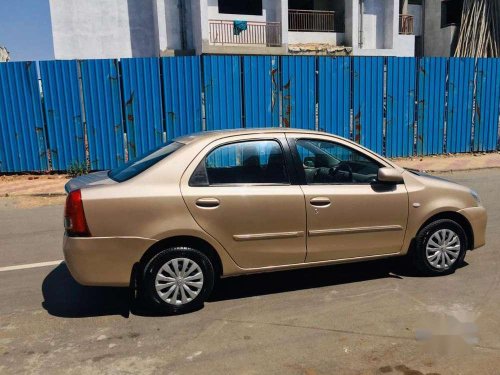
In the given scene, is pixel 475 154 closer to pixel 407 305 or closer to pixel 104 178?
pixel 407 305

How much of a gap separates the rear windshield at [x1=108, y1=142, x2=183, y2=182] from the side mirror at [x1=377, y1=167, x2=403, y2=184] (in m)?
1.85

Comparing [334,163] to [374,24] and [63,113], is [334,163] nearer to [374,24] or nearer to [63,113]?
[63,113]

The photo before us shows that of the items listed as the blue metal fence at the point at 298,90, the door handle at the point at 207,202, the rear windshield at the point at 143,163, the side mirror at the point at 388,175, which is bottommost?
the door handle at the point at 207,202

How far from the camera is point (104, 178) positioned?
164 inches

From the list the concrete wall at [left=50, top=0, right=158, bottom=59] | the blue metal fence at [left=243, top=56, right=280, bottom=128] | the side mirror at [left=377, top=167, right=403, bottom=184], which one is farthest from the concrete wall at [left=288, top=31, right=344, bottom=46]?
the side mirror at [left=377, top=167, right=403, bottom=184]

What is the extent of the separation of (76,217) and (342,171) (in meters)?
2.45

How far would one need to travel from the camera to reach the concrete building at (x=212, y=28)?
2361 cm

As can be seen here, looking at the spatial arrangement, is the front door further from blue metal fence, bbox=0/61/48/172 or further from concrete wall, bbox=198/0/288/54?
concrete wall, bbox=198/0/288/54

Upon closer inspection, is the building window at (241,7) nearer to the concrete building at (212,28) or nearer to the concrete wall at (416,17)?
the concrete building at (212,28)

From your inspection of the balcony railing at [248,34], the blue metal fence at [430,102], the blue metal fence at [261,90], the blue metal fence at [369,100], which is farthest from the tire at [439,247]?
the balcony railing at [248,34]

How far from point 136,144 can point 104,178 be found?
645 centimetres

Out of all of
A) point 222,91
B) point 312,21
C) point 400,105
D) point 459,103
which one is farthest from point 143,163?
point 312,21

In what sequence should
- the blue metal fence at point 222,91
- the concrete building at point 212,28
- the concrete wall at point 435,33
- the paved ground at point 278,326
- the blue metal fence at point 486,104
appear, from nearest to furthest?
the paved ground at point 278,326 < the blue metal fence at point 222,91 < the blue metal fence at point 486,104 < the concrete building at point 212,28 < the concrete wall at point 435,33

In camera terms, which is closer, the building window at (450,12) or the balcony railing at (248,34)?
the balcony railing at (248,34)
